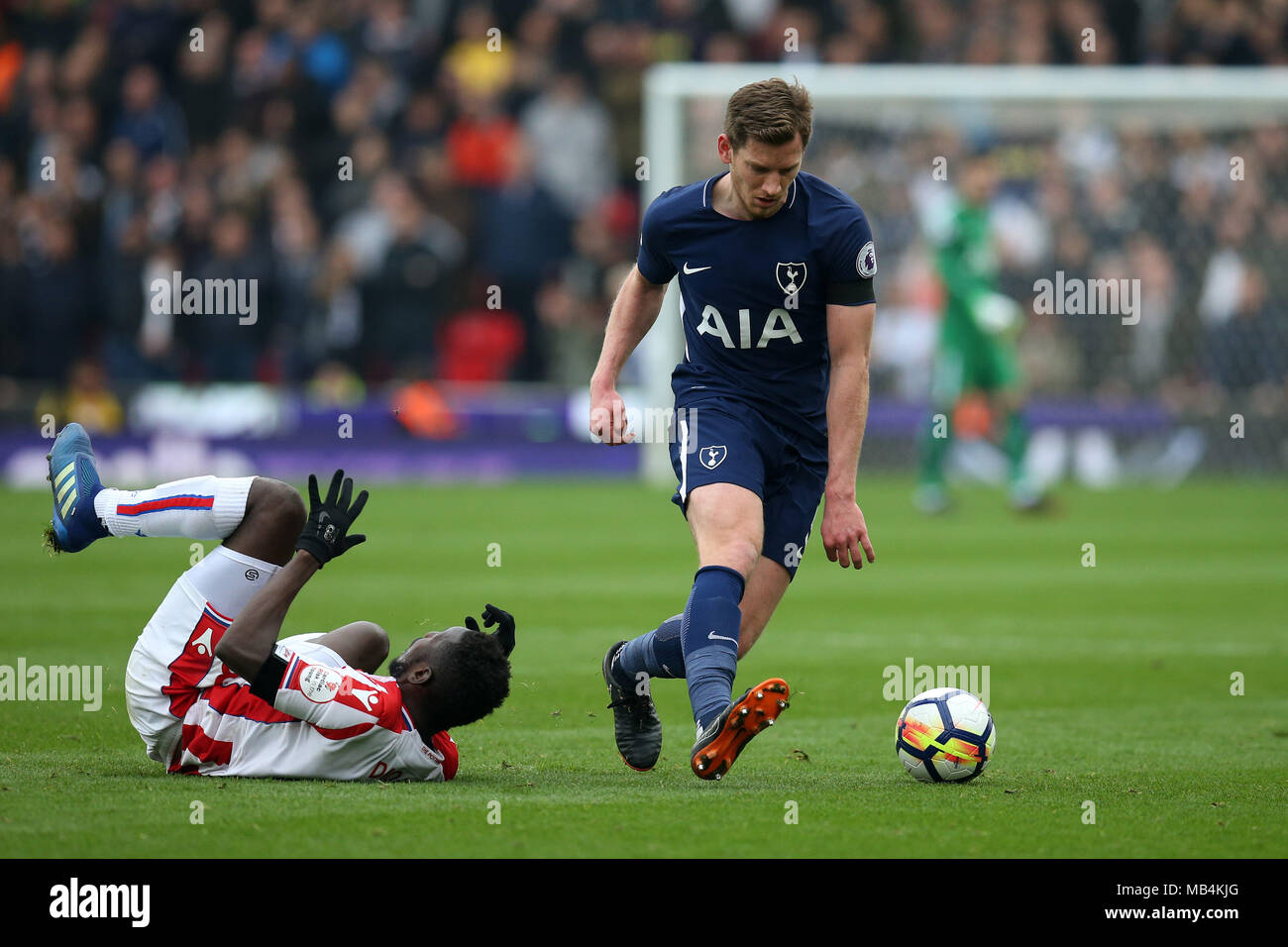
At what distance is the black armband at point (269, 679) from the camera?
5.29 metres

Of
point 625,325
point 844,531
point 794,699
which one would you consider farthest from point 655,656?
point 794,699

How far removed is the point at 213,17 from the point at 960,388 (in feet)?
37.9

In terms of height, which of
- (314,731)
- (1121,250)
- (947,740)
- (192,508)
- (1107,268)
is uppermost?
(1121,250)

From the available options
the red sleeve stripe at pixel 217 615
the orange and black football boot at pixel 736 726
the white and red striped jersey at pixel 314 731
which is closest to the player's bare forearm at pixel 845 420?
the orange and black football boot at pixel 736 726

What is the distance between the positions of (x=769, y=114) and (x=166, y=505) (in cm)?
221

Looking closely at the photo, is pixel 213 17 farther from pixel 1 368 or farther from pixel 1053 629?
pixel 1053 629

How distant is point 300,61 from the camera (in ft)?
74.0

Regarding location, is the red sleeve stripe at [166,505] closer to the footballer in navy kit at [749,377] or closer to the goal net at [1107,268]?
the footballer in navy kit at [749,377]

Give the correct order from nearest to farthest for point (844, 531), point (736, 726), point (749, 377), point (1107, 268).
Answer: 1. point (736, 726)
2. point (844, 531)
3. point (749, 377)
4. point (1107, 268)

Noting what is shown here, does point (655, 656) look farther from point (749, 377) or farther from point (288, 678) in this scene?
point (288, 678)

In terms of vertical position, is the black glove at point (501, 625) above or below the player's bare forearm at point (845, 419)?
below

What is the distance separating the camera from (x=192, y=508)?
219 inches

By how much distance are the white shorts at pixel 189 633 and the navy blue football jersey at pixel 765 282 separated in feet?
5.35
